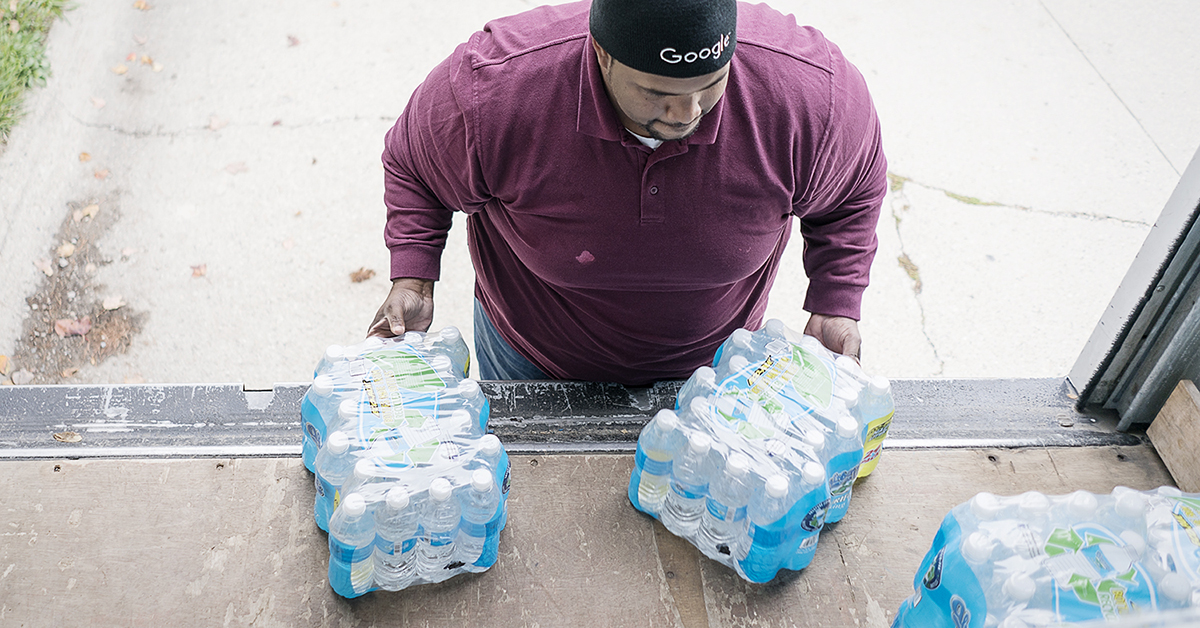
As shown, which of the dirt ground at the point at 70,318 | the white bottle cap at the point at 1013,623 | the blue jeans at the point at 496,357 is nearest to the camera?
the white bottle cap at the point at 1013,623

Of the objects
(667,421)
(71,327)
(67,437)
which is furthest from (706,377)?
(71,327)

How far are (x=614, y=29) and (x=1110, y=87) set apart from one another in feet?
19.9

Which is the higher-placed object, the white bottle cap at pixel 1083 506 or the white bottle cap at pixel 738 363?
the white bottle cap at pixel 1083 506

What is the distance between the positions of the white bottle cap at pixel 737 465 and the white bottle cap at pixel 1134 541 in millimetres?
771

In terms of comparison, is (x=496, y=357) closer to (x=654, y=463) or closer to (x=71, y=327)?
(x=654, y=463)

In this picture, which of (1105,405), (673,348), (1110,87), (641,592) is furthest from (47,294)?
(1110,87)

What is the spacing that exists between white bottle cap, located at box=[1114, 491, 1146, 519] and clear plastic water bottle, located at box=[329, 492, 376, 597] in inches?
62.9

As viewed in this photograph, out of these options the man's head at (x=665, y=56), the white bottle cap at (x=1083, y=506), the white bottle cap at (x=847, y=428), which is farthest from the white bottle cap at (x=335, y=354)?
the white bottle cap at (x=1083, y=506)

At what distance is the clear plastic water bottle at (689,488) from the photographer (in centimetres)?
213

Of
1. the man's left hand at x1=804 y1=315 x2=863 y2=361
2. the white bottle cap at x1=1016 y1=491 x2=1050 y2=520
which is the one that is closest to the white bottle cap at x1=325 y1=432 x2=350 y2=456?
the man's left hand at x1=804 y1=315 x2=863 y2=361

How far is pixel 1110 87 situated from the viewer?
257 inches

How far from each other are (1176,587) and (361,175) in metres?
4.97

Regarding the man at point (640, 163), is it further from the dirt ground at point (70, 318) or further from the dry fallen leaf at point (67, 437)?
the dirt ground at point (70, 318)

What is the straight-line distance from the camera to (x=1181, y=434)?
235 cm
